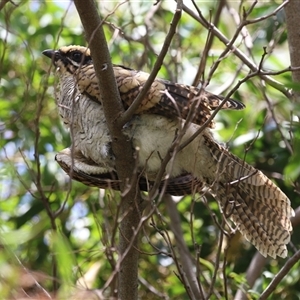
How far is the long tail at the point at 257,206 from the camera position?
13.0 ft

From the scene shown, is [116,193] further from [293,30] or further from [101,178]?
[293,30]

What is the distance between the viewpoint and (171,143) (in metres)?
3.84

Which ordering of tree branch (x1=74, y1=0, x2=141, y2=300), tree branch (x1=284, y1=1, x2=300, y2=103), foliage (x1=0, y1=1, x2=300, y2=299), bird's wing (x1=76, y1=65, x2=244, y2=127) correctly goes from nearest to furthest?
tree branch (x1=74, y1=0, x2=141, y2=300), bird's wing (x1=76, y1=65, x2=244, y2=127), tree branch (x1=284, y1=1, x2=300, y2=103), foliage (x1=0, y1=1, x2=300, y2=299)

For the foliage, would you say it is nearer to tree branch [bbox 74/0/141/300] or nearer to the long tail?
the long tail

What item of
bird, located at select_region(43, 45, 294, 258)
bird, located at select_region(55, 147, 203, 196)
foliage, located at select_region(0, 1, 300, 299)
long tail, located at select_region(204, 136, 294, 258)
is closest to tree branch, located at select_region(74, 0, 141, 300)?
bird, located at select_region(43, 45, 294, 258)

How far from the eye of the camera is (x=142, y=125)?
380cm

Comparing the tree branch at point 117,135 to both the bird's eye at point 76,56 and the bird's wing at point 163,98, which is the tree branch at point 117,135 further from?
the bird's eye at point 76,56

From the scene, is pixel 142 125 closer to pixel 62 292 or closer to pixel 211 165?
pixel 211 165

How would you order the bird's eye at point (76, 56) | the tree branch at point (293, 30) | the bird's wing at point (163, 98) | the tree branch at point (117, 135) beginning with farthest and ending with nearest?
the bird's eye at point (76, 56) < the tree branch at point (293, 30) < the bird's wing at point (163, 98) < the tree branch at point (117, 135)

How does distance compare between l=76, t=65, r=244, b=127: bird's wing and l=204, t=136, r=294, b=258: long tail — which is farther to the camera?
l=204, t=136, r=294, b=258: long tail

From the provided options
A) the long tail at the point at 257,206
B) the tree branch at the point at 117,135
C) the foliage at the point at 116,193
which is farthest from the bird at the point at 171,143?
the foliage at the point at 116,193

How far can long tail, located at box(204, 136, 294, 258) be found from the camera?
3955 millimetres

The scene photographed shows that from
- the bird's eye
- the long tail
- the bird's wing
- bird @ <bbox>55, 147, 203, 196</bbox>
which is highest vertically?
the bird's eye

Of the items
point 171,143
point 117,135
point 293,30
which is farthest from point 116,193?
point 293,30
